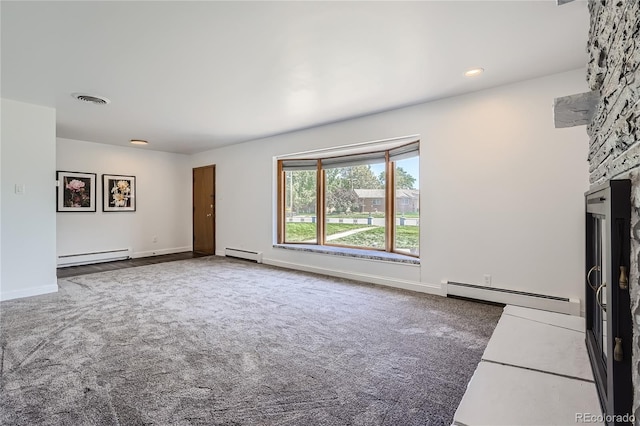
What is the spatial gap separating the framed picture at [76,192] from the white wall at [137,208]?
3.8 inches

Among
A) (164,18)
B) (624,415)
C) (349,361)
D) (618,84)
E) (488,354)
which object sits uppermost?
(164,18)

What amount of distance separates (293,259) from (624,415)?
4571 millimetres

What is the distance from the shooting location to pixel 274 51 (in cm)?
243

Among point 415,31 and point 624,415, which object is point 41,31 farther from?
point 624,415

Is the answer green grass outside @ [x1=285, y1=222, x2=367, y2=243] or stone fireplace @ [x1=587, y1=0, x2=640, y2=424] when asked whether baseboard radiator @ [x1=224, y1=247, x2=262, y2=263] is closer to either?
green grass outside @ [x1=285, y1=222, x2=367, y2=243]

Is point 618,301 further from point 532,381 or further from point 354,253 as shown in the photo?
point 354,253

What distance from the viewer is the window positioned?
444 cm

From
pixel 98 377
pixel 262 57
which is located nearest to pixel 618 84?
pixel 262 57

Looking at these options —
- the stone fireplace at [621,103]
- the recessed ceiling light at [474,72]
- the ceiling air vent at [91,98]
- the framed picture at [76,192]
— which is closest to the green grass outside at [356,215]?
the recessed ceiling light at [474,72]

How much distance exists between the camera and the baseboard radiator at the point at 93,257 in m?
5.50

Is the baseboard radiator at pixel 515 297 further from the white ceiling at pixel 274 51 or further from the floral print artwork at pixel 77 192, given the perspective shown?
the floral print artwork at pixel 77 192

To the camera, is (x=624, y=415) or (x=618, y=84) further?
(x=618, y=84)

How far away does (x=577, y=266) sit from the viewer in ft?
9.18

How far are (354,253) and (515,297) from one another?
207cm
